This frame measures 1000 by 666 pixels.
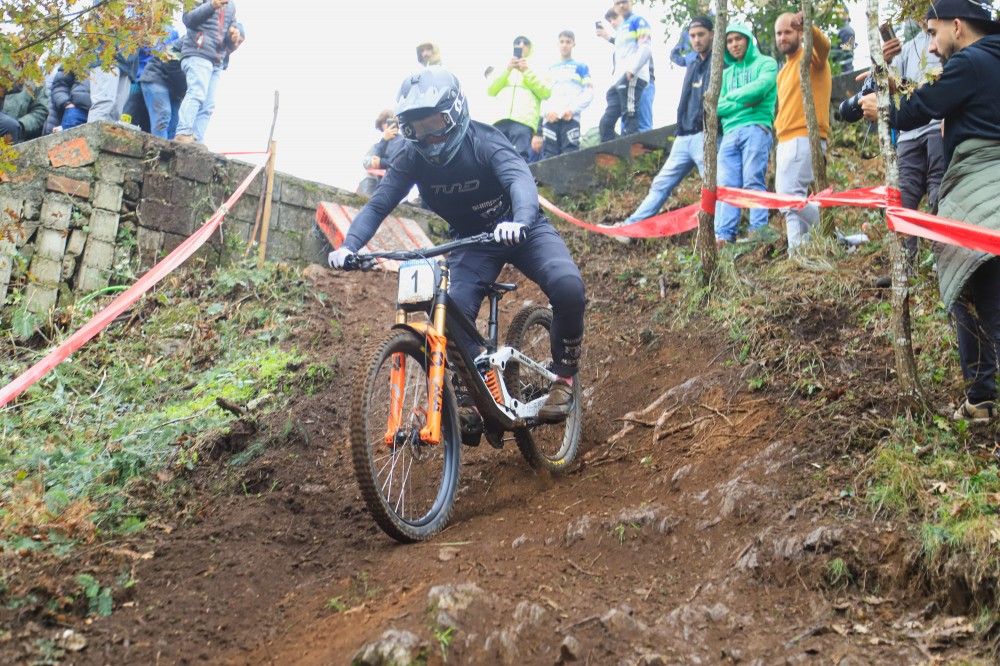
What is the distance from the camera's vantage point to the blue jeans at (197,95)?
938 cm

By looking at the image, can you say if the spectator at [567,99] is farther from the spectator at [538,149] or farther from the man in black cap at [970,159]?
the man in black cap at [970,159]

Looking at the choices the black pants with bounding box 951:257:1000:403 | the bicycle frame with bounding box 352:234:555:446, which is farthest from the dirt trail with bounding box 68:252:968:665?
the black pants with bounding box 951:257:1000:403

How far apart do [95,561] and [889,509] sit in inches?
142

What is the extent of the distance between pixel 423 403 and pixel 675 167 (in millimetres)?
5113

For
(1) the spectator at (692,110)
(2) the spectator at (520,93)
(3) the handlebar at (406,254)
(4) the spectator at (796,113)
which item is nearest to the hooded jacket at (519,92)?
(2) the spectator at (520,93)

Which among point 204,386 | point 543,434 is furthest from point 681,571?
point 204,386

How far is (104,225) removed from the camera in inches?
344

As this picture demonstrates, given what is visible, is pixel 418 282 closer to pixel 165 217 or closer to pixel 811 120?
pixel 811 120

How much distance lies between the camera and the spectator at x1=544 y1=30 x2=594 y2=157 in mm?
11336

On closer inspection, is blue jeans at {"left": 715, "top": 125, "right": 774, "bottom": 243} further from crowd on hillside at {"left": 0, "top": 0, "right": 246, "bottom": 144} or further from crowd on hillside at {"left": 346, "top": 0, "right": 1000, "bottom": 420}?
crowd on hillside at {"left": 0, "top": 0, "right": 246, "bottom": 144}

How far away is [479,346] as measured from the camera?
5.18 meters

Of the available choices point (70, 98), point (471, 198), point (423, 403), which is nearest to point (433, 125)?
point (471, 198)

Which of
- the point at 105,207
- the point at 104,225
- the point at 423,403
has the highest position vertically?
the point at 105,207

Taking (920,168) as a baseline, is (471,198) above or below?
below
